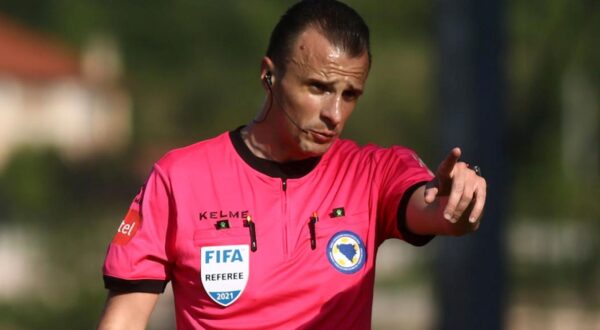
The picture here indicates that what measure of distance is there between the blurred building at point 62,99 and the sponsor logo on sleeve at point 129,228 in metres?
8.84

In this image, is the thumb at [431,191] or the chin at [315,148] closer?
the thumb at [431,191]

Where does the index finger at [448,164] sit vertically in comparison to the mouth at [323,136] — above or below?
below

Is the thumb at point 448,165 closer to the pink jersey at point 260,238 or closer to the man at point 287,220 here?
the man at point 287,220

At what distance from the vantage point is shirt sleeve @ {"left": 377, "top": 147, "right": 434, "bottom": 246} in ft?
13.4

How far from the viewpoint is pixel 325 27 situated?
410cm

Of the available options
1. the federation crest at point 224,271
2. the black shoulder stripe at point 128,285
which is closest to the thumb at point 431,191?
the federation crest at point 224,271

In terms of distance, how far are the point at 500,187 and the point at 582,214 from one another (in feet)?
7.32

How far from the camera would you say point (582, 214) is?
1027cm

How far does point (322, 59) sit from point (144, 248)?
0.79 m

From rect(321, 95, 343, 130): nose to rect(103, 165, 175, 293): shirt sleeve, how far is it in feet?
1.76

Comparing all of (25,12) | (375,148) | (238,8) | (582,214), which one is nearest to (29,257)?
(25,12)

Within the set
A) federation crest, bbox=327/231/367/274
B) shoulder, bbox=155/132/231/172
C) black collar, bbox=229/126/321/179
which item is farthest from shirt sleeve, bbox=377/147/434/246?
shoulder, bbox=155/132/231/172

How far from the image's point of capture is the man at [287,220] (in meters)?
4.02

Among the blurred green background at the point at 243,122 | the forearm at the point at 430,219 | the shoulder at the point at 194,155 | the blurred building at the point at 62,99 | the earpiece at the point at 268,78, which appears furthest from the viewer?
the blurred building at the point at 62,99
